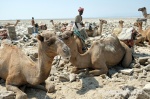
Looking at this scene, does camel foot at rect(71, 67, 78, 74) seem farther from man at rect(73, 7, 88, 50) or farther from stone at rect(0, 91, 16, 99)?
stone at rect(0, 91, 16, 99)

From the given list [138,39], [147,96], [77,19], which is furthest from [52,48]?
[138,39]

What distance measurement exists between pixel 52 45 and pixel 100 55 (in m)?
2.94

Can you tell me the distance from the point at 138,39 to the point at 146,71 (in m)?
5.57

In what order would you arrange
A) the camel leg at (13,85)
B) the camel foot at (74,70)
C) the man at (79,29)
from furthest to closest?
the man at (79,29) → the camel foot at (74,70) → the camel leg at (13,85)

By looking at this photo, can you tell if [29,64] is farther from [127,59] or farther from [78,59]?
[127,59]

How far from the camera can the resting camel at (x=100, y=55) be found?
8148mm

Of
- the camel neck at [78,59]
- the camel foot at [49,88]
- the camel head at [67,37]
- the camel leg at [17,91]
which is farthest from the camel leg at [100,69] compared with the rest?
the camel leg at [17,91]

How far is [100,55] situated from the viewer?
8.55m

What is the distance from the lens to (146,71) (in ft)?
28.1

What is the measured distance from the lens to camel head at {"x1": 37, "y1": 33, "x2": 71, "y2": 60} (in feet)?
18.7

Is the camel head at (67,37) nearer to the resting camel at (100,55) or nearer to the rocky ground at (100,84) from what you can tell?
the resting camel at (100,55)

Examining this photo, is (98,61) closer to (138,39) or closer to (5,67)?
(5,67)

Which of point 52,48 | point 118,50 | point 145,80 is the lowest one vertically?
point 145,80

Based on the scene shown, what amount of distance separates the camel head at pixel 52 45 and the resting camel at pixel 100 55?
1574 millimetres
